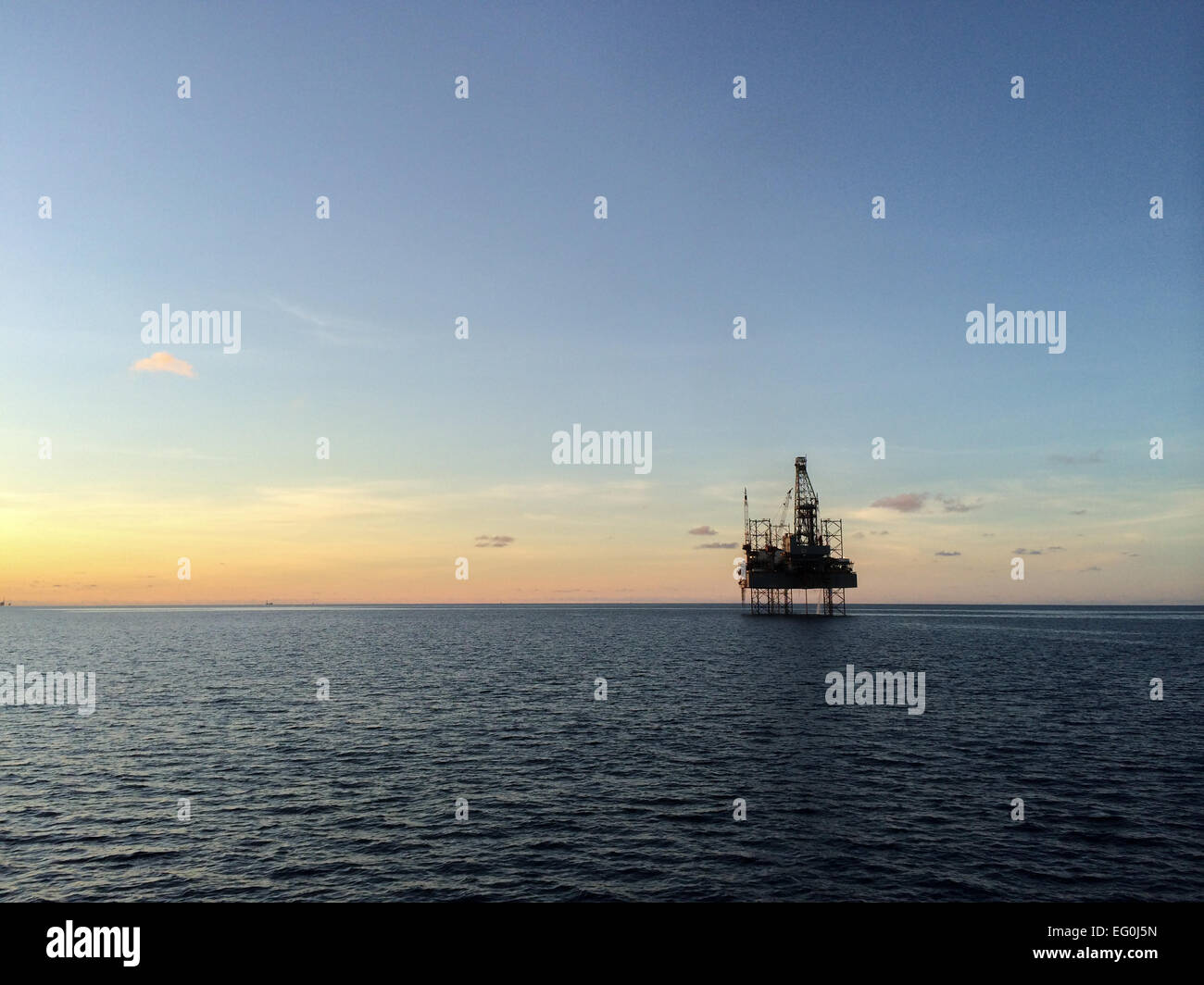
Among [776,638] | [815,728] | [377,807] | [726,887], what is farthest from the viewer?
[776,638]

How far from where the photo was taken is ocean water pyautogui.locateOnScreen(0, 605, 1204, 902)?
26094 mm

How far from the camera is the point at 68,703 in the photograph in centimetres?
6212

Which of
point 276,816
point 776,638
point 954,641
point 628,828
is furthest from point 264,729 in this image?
point 954,641

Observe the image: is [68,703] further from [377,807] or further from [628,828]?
[628,828]

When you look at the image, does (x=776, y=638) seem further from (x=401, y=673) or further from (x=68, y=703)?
(x=68, y=703)

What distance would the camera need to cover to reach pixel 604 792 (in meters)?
36.0

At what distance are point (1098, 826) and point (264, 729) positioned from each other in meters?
50.6

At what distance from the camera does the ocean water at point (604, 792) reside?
85.6 feet

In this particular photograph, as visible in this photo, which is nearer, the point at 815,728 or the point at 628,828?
the point at 628,828

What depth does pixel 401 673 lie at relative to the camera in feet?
283
